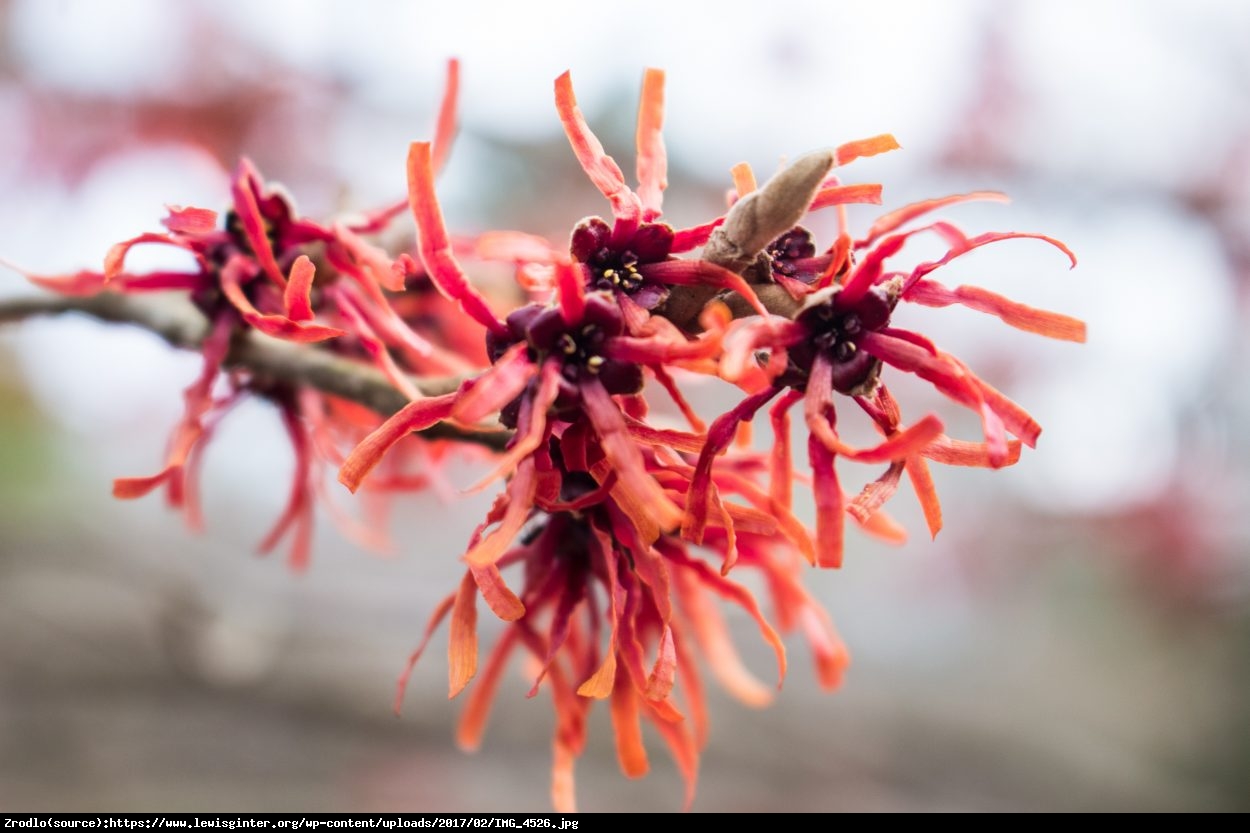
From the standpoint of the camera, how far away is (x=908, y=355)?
0.37 metres

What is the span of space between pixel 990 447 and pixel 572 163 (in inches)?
83.3

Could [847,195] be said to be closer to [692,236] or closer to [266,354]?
[692,236]

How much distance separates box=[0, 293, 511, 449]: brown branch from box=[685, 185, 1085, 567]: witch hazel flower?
0.15m

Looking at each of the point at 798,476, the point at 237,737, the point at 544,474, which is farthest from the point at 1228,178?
the point at 237,737

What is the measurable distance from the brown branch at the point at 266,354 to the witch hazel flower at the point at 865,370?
0.15 metres

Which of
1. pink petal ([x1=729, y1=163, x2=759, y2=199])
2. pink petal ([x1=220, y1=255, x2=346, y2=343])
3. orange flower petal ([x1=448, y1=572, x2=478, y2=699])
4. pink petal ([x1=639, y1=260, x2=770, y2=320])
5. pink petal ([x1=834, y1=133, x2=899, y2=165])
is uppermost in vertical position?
pink petal ([x1=834, y1=133, x2=899, y2=165])

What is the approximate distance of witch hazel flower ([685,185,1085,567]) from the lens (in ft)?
1.16

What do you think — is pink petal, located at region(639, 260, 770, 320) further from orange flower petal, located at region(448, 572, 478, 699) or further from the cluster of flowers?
orange flower petal, located at region(448, 572, 478, 699)

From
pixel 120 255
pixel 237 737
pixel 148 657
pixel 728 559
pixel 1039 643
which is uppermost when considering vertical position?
pixel 120 255

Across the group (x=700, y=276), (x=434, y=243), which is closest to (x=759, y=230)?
(x=700, y=276)

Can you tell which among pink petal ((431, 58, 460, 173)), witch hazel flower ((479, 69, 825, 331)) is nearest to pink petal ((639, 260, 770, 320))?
witch hazel flower ((479, 69, 825, 331))

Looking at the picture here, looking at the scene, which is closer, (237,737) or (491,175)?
(237,737)
